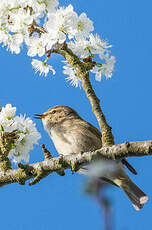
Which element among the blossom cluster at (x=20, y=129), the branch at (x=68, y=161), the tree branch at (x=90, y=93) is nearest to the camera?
the branch at (x=68, y=161)

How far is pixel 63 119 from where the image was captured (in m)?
6.31

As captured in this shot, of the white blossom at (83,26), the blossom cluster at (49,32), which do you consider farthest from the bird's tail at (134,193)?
the white blossom at (83,26)

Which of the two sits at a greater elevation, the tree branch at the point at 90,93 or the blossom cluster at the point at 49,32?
the blossom cluster at the point at 49,32

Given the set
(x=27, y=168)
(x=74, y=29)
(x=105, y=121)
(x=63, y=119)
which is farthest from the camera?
(x=63, y=119)

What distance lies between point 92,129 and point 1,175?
2880 millimetres

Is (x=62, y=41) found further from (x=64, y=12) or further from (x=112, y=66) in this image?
(x=112, y=66)

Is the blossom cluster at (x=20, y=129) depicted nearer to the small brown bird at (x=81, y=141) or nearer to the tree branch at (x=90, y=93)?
the tree branch at (x=90, y=93)

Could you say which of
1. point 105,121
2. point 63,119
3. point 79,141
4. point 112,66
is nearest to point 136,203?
point 79,141

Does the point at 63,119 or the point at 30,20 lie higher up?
the point at 63,119

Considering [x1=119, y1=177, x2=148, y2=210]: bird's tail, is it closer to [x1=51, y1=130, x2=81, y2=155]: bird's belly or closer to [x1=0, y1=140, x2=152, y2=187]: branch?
[x1=51, y1=130, x2=81, y2=155]: bird's belly

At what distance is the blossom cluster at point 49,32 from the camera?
3.18 metres

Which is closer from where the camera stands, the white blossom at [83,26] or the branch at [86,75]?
the branch at [86,75]

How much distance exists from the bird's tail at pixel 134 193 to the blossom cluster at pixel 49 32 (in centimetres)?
234

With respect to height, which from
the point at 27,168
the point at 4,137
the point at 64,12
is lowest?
the point at 27,168
